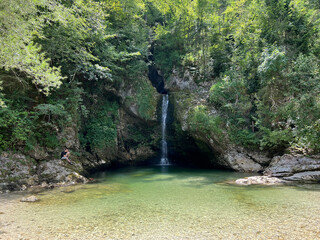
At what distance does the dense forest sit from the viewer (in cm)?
902

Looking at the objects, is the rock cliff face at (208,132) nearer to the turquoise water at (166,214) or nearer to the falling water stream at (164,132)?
the falling water stream at (164,132)

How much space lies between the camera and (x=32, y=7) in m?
6.39

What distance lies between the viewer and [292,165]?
1032 centimetres

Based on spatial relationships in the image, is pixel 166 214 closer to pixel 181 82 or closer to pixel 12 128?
pixel 12 128

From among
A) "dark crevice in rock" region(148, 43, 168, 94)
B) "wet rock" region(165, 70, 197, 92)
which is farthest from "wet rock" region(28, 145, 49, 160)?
"dark crevice in rock" region(148, 43, 168, 94)

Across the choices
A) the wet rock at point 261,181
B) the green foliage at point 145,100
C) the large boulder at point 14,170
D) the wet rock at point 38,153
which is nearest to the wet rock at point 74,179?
the large boulder at point 14,170

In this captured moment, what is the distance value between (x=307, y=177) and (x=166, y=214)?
7814mm

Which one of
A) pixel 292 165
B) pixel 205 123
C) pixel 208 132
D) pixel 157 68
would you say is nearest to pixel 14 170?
pixel 205 123

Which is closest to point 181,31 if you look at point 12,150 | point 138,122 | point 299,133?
point 138,122

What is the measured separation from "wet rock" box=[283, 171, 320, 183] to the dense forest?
1.25m

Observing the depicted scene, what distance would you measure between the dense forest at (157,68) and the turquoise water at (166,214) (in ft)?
12.6

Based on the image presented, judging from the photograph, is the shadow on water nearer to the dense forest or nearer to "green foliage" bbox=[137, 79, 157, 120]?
the dense forest

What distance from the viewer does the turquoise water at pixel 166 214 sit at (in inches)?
171

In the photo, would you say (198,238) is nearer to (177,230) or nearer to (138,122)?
(177,230)
